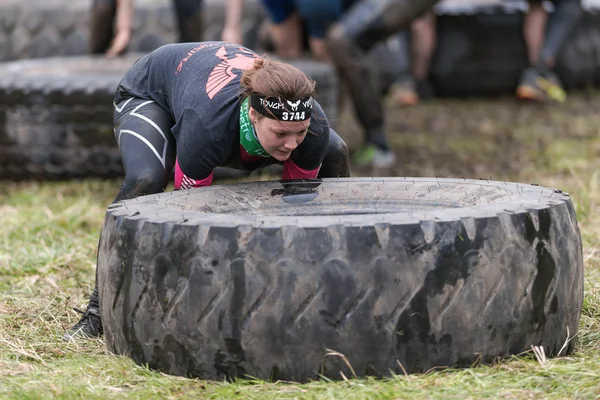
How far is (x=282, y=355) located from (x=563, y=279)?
678mm

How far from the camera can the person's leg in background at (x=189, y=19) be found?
605cm

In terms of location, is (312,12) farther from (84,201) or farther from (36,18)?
(36,18)

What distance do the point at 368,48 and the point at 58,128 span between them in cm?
Result: 174

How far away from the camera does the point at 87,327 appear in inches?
108

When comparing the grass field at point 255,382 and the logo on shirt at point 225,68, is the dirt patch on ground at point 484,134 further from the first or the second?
the logo on shirt at point 225,68

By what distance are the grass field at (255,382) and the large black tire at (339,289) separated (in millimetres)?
56

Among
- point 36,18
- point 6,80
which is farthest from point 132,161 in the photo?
point 36,18

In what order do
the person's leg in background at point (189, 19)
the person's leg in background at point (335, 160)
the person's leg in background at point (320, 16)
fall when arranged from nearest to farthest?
1. the person's leg in background at point (335, 160)
2. the person's leg in background at point (320, 16)
3. the person's leg in background at point (189, 19)

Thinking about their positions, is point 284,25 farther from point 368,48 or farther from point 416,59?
point 416,59

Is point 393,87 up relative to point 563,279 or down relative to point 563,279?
down

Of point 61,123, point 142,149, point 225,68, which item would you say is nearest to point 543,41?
point 61,123

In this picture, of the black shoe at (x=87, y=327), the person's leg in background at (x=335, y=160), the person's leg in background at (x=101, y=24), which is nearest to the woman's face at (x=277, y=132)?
the person's leg in background at (x=335, y=160)

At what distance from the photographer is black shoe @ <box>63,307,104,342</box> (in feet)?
8.81

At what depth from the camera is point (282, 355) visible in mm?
2160
